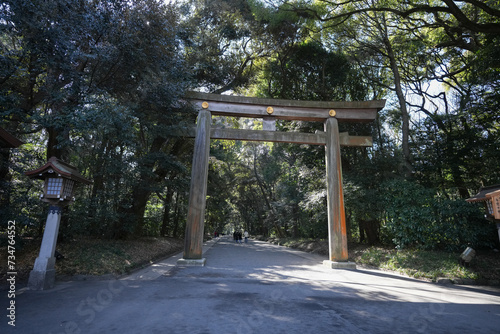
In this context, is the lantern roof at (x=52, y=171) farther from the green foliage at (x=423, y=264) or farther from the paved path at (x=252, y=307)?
the green foliage at (x=423, y=264)

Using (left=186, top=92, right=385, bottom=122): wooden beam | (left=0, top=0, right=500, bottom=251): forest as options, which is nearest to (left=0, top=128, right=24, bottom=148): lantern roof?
(left=0, top=0, right=500, bottom=251): forest

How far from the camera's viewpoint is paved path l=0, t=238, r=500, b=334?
11.4 ft

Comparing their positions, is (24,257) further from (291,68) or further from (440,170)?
(440,170)

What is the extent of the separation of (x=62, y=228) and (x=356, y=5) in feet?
53.3

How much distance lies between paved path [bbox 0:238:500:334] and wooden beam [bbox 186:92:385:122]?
6064 millimetres

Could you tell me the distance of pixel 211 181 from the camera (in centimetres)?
1947

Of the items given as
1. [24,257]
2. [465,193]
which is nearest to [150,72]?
[24,257]

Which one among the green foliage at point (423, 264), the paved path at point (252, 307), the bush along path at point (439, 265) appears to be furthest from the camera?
the green foliage at point (423, 264)

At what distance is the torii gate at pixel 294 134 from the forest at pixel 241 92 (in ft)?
2.99

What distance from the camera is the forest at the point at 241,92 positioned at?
20.9 ft

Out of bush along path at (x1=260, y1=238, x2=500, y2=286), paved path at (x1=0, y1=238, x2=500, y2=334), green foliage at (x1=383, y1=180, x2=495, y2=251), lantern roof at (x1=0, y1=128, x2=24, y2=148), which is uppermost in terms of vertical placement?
lantern roof at (x1=0, y1=128, x2=24, y2=148)

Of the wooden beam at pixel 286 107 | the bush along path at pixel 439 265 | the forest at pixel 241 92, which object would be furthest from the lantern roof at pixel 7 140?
the bush along path at pixel 439 265

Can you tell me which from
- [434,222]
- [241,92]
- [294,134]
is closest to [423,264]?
[434,222]

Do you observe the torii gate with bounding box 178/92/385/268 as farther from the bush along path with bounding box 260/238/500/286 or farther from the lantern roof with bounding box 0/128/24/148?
the lantern roof with bounding box 0/128/24/148
